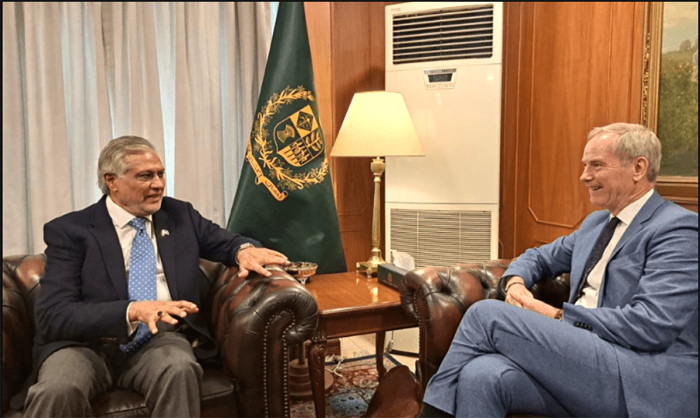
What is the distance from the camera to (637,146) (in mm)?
1653

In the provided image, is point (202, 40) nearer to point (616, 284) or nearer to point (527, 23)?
point (527, 23)

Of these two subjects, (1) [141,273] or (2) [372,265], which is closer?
(1) [141,273]

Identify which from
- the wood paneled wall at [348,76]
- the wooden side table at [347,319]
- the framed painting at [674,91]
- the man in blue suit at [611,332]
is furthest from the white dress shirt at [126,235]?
the framed painting at [674,91]

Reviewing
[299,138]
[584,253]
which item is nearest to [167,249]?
[299,138]

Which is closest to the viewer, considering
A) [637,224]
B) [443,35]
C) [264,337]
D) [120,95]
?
[637,224]

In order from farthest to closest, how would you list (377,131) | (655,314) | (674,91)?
1. (377,131)
2. (674,91)
3. (655,314)

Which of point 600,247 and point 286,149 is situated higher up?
point 286,149

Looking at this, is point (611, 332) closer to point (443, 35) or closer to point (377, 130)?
point (377, 130)

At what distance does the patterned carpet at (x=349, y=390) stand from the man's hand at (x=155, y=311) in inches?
35.9

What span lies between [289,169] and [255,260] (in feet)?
2.61

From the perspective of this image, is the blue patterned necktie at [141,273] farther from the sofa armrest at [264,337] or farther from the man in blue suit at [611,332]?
the man in blue suit at [611,332]

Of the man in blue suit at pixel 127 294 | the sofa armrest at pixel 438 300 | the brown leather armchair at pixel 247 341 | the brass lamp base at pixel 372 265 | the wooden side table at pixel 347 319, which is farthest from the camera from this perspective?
the brass lamp base at pixel 372 265

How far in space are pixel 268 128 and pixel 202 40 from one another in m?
0.67

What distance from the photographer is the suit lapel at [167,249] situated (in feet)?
6.14
